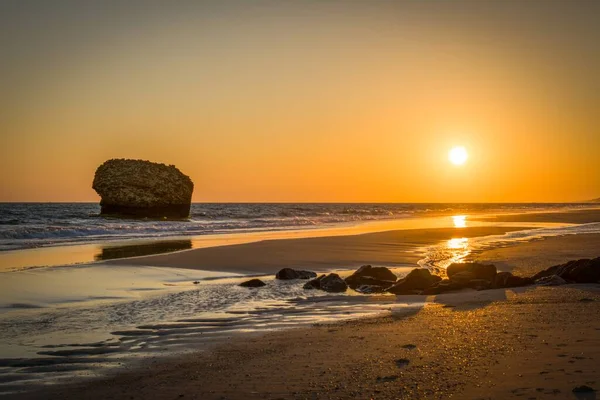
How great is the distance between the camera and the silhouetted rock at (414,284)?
11344 millimetres

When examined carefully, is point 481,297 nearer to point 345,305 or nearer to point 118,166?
A: point 345,305

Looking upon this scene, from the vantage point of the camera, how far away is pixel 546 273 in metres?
12.3

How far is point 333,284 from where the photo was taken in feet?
39.5

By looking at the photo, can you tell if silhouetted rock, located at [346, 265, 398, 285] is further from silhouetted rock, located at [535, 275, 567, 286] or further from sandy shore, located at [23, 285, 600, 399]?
sandy shore, located at [23, 285, 600, 399]

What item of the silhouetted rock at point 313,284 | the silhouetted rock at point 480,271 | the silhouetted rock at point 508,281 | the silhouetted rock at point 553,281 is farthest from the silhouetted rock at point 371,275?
the silhouetted rock at point 553,281

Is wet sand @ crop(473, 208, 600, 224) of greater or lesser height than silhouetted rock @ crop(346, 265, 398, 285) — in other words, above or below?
above

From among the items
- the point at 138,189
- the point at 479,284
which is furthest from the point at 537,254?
the point at 138,189

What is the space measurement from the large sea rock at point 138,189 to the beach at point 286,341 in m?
44.3

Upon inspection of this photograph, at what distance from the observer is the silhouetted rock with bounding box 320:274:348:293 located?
39.1ft

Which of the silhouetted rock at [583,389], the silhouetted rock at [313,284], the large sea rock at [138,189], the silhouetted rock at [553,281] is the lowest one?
the silhouetted rock at [313,284]

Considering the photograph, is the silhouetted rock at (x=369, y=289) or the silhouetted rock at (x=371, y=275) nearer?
the silhouetted rock at (x=369, y=289)

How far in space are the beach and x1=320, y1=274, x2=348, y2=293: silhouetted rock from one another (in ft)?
1.26

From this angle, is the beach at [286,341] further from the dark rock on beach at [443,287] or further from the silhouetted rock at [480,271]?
the silhouetted rock at [480,271]

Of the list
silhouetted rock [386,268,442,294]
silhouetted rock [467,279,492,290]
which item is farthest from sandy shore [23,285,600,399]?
silhouetted rock [386,268,442,294]
